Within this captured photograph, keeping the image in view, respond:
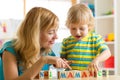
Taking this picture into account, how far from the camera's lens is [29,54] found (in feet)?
4.79

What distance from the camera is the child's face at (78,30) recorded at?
5.88 feet

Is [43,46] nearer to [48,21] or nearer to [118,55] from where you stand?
[48,21]

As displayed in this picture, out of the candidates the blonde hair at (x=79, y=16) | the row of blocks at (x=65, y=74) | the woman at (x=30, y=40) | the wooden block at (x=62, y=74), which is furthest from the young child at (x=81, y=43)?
the wooden block at (x=62, y=74)

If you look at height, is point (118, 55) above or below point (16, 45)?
below

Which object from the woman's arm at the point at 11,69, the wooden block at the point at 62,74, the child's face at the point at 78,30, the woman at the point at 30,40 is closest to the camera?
the wooden block at the point at 62,74

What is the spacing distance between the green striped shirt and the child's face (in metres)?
0.10

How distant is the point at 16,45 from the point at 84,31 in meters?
0.53

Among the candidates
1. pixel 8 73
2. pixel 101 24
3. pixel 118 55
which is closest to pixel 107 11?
pixel 101 24

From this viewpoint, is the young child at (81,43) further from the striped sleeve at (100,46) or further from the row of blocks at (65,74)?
the row of blocks at (65,74)

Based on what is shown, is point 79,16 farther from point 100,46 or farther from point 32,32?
point 32,32

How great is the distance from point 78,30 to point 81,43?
6.5 inches

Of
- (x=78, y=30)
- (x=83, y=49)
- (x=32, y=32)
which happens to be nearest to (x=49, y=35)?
(x=32, y=32)

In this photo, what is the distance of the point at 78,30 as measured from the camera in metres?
1.79

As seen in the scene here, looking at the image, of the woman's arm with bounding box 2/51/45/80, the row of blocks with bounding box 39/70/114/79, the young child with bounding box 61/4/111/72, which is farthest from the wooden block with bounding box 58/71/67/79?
the young child with bounding box 61/4/111/72
